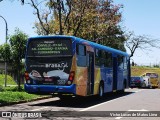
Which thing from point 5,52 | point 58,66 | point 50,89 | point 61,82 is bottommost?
point 50,89

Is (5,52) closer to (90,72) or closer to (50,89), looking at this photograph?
(90,72)

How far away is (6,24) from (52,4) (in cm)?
1009

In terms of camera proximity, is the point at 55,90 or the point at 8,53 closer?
the point at 55,90

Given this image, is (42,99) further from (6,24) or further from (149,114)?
(6,24)

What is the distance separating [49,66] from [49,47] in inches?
36.4

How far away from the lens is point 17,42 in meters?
30.4

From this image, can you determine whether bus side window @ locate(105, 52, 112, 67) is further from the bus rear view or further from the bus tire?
the bus rear view

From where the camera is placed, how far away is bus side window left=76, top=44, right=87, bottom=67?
18.0 metres

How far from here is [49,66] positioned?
17.8m

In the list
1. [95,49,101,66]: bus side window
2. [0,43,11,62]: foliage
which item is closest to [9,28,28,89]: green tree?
[0,43,11,62]: foliage

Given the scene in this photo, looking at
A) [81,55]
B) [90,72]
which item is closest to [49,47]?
[81,55]

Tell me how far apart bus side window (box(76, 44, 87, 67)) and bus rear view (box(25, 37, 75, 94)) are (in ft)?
1.78

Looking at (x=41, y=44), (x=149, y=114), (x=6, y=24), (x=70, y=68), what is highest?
(x=6, y=24)

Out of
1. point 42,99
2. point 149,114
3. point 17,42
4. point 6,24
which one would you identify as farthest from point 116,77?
point 6,24
